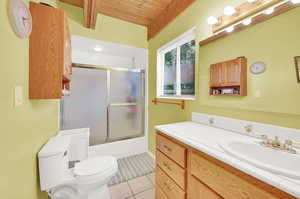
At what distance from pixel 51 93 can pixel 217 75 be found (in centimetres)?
148

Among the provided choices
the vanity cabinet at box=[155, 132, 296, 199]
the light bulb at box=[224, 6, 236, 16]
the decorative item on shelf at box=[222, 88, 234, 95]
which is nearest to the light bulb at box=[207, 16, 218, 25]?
the light bulb at box=[224, 6, 236, 16]

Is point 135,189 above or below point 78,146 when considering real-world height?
below

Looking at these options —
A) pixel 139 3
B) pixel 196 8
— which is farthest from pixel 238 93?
pixel 139 3

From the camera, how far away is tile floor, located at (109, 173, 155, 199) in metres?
1.43

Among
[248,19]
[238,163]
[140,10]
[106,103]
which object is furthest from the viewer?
[106,103]

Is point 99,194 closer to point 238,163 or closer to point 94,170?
point 94,170

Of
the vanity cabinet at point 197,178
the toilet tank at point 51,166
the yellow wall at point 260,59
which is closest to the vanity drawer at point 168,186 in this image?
the vanity cabinet at point 197,178

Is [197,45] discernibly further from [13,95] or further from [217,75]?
[13,95]

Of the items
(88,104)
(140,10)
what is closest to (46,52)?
(88,104)

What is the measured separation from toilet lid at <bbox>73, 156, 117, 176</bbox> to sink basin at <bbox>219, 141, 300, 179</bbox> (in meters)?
1.08

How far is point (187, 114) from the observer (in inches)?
60.2

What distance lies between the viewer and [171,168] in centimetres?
102

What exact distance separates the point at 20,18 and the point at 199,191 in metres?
1.54

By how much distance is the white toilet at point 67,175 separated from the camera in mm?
967
